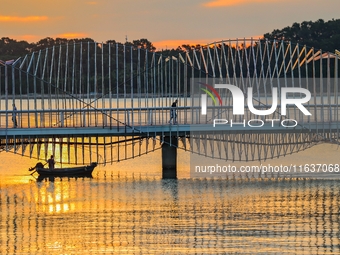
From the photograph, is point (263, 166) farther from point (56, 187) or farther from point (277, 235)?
point (277, 235)

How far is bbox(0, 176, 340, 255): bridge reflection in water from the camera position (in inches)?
1563

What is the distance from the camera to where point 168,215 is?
46.4m

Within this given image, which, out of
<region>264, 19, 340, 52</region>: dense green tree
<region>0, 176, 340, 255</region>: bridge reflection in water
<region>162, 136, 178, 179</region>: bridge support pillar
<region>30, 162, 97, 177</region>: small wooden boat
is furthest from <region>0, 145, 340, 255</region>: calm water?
<region>264, 19, 340, 52</region>: dense green tree

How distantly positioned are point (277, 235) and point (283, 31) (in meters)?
97.7

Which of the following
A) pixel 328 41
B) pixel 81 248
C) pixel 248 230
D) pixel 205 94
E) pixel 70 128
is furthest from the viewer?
pixel 328 41

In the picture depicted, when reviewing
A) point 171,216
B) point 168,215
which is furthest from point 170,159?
point 171,216

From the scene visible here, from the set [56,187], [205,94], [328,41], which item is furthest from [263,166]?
[328,41]

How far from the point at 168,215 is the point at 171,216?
0.84 feet

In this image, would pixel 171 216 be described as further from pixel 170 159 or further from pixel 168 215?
pixel 170 159

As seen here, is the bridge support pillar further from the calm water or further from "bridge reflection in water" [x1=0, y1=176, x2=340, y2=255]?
"bridge reflection in water" [x1=0, y1=176, x2=340, y2=255]

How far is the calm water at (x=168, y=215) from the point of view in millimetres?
39688

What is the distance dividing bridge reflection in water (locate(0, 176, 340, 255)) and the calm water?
0.13 ft

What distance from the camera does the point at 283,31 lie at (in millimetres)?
137000

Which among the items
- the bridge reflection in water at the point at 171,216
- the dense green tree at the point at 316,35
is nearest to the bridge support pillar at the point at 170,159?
the bridge reflection in water at the point at 171,216
